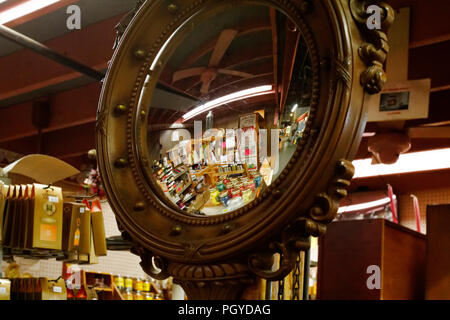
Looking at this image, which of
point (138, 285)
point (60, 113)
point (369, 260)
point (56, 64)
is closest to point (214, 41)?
point (369, 260)

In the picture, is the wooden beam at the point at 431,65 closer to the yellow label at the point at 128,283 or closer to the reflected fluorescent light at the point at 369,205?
the reflected fluorescent light at the point at 369,205

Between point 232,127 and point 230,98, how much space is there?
0.06 m

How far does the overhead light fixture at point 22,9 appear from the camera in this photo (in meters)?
2.64

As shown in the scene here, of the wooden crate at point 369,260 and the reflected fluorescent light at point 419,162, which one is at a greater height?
the reflected fluorescent light at point 419,162

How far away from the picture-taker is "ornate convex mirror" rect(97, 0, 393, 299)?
0.88m

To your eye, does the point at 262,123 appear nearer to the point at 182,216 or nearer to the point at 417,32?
the point at 182,216

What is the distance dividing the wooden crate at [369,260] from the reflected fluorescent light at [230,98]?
34cm

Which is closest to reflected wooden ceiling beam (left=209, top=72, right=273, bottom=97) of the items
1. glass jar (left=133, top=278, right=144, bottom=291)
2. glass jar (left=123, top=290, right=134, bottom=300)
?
glass jar (left=123, top=290, right=134, bottom=300)

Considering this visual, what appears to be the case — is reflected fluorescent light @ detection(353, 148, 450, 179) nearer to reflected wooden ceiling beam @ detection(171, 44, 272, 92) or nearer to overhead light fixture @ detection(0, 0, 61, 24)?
overhead light fixture @ detection(0, 0, 61, 24)

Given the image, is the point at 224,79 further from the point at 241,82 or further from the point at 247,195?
the point at 247,195

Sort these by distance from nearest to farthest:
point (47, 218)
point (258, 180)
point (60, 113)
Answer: point (258, 180) < point (47, 218) < point (60, 113)

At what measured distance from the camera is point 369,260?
114 cm

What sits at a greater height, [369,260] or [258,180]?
[258,180]

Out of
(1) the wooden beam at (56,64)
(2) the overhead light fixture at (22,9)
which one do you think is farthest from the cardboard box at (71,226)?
(1) the wooden beam at (56,64)
